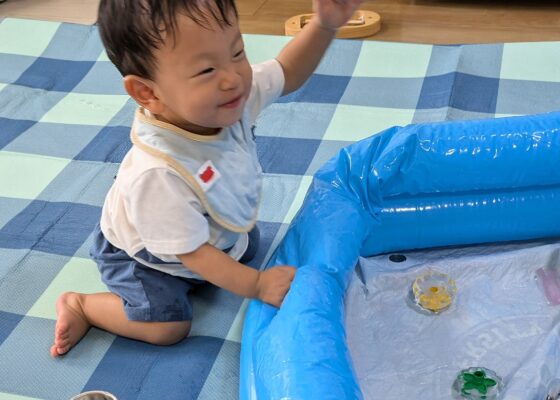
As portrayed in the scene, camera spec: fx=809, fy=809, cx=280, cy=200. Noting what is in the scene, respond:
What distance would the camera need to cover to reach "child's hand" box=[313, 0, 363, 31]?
3.48 ft

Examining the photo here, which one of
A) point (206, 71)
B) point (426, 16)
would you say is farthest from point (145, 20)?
point (426, 16)

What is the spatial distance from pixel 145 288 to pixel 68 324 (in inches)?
4.9

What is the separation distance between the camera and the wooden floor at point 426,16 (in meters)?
2.08

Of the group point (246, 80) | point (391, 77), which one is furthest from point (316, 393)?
point (391, 77)

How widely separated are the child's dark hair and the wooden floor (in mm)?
1262

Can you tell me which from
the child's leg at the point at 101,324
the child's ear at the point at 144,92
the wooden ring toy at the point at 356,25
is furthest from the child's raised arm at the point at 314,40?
the wooden ring toy at the point at 356,25

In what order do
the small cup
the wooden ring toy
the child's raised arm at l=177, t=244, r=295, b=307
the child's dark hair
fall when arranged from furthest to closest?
the wooden ring toy
the small cup
the child's raised arm at l=177, t=244, r=295, b=307
the child's dark hair

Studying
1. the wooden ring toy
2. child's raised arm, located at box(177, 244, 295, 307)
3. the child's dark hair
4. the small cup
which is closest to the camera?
the child's dark hair

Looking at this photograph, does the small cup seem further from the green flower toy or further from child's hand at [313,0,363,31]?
child's hand at [313,0,363,31]

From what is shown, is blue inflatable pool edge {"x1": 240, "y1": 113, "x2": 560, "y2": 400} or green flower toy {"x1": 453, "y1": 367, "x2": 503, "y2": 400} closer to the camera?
green flower toy {"x1": 453, "y1": 367, "x2": 503, "y2": 400}

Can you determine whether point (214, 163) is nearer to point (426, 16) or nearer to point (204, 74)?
point (204, 74)

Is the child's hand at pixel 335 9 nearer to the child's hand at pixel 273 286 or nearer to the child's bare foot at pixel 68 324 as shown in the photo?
the child's hand at pixel 273 286

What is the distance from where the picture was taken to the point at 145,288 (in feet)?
3.43

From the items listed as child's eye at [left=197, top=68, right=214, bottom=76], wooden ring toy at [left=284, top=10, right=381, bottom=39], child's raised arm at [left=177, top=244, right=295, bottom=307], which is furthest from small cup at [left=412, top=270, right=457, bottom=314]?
wooden ring toy at [left=284, top=10, right=381, bottom=39]
